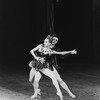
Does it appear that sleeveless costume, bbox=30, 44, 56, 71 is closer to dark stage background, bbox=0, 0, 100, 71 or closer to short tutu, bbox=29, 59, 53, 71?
short tutu, bbox=29, 59, 53, 71

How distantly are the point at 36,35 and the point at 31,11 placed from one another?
999mm

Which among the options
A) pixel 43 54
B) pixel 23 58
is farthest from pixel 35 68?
pixel 23 58

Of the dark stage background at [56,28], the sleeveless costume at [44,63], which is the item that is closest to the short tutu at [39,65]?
the sleeveless costume at [44,63]

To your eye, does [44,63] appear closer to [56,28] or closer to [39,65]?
[39,65]

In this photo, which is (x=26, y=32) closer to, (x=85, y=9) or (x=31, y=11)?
(x=31, y=11)

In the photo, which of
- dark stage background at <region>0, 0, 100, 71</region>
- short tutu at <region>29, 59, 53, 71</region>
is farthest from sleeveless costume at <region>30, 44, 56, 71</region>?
dark stage background at <region>0, 0, 100, 71</region>

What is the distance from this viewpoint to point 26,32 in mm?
11336

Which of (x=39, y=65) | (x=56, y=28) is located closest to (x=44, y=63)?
(x=39, y=65)

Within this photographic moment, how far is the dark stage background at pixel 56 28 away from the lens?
436 inches

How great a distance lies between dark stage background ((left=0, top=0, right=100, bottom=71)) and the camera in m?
11.1

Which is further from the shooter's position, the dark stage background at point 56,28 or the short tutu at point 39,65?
the dark stage background at point 56,28

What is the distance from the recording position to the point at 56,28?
1123cm

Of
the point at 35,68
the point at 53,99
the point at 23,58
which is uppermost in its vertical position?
the point at 35,68

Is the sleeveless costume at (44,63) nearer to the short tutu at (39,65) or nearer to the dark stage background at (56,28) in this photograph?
the short tutu at (39,65)
